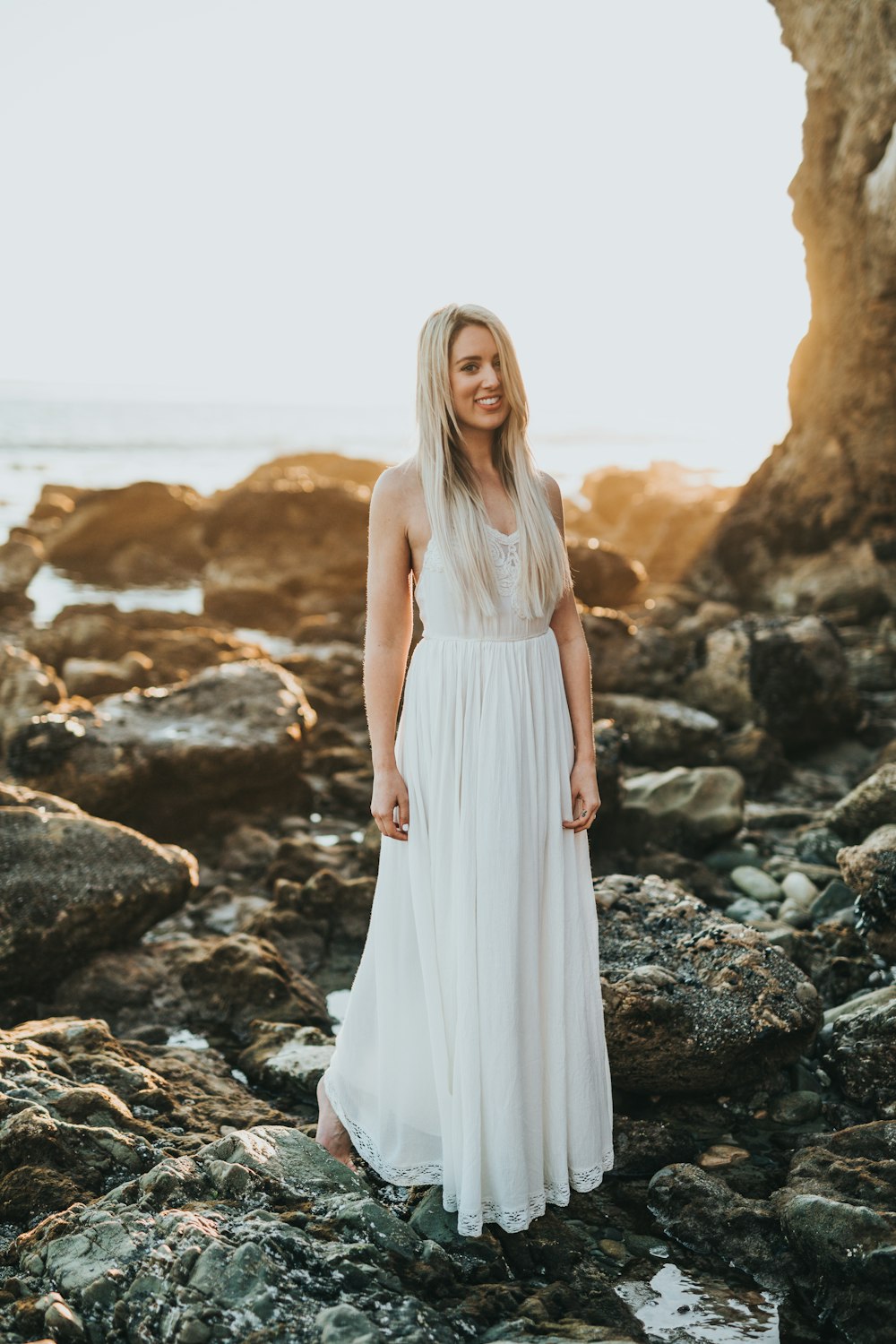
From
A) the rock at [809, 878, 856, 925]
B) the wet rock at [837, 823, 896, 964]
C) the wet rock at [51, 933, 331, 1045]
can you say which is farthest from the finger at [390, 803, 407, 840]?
the rock at [809, 878, 856, 925]

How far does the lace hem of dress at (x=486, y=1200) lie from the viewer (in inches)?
133

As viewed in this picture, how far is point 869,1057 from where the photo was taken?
4.28 metres

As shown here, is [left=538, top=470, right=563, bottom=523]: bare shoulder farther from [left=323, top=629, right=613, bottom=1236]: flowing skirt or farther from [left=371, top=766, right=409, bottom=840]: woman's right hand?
[left=371, top=766, right=409, bottom=840]: woman's right hand

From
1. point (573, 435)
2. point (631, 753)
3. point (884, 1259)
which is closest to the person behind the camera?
point (884, 1259)

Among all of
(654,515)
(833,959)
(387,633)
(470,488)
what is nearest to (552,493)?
(470,488)

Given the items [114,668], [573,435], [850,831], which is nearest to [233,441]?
[573,435]

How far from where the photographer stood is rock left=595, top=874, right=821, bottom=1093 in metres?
4.19

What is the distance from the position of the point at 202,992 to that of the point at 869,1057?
2917 mm

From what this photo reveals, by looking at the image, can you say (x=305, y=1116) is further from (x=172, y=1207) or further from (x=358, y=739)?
(x=358, y=739)

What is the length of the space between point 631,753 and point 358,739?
2.25 meters

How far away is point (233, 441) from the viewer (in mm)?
49875

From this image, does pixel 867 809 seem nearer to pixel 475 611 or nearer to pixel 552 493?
pixel 552 493

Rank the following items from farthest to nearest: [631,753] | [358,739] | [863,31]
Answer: [863,31] → [358,739] → [631,753]

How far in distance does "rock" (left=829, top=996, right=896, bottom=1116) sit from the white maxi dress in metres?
1.16
